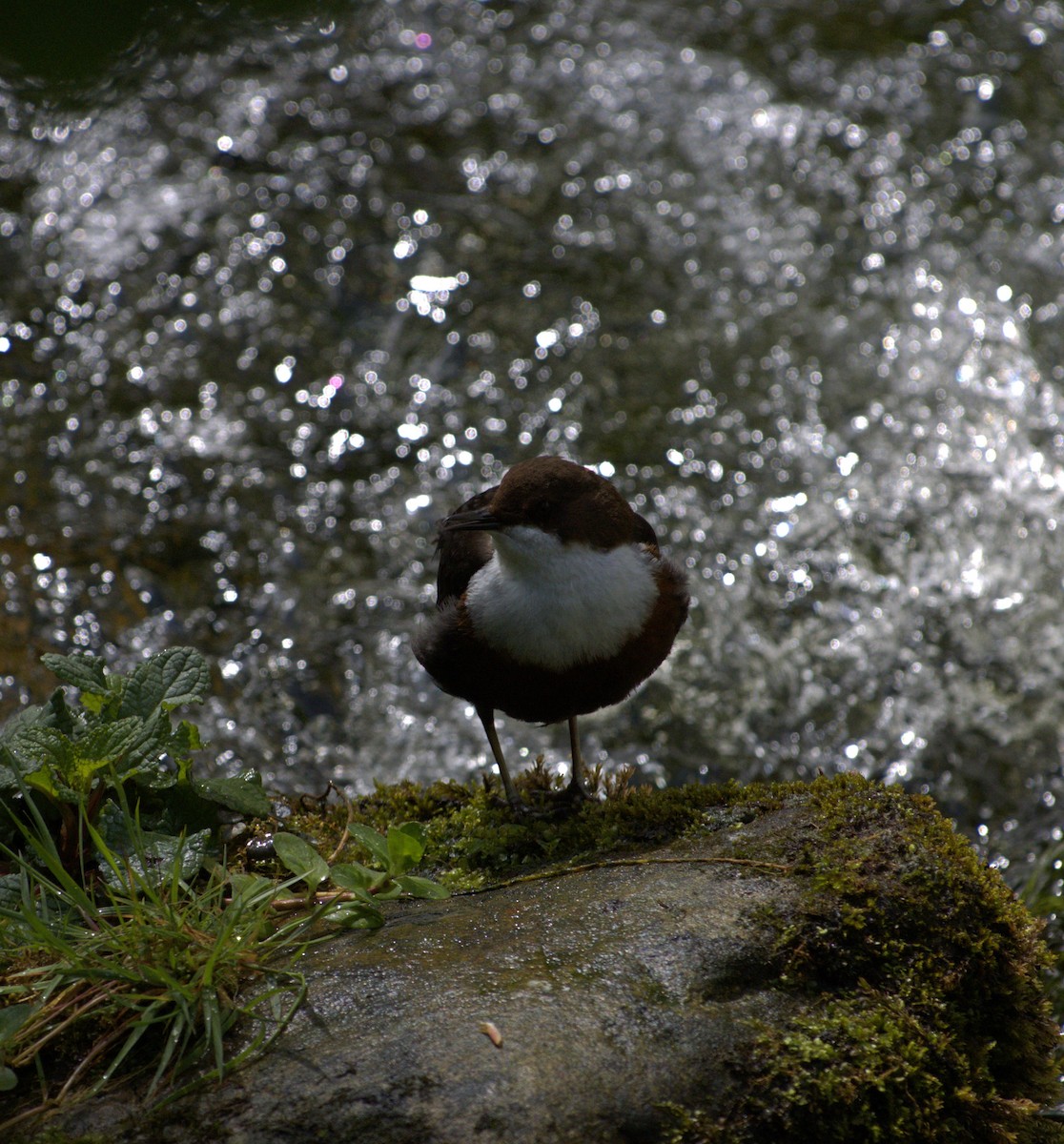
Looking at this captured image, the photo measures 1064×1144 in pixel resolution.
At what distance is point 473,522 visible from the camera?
306 centimetres

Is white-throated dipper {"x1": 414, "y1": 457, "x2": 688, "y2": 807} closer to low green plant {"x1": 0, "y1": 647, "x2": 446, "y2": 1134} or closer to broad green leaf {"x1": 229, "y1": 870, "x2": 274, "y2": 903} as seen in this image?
low green plant {"x1": 0, "y1": 647, "x2": 446, "y2": 1134}

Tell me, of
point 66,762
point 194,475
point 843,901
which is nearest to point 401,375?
point 194,475

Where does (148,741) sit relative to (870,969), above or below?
above

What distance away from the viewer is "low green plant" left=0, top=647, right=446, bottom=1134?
2.02 meters

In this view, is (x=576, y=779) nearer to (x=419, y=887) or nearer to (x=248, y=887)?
(x=419, y=887)

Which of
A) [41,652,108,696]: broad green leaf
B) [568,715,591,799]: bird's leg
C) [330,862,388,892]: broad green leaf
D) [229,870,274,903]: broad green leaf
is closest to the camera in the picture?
[229,870,274,903]: broad green leaf

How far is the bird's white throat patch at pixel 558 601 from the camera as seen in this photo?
3.08 meters

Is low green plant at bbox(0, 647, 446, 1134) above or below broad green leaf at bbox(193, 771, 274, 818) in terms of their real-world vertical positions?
Result: above

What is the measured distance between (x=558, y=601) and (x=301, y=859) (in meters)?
1.06

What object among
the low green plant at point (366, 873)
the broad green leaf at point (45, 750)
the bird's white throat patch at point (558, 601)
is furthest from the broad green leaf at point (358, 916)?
the bird's white throat patch at point (558, 601)

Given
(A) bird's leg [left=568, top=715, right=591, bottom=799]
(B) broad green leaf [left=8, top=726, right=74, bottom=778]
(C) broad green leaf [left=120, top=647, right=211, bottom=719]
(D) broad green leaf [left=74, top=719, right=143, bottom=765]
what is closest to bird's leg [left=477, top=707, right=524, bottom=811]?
(A) bird's leg [left=568, top=715, right=591, bottom=799]

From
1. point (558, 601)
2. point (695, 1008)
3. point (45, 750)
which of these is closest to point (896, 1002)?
A: point (695, 1008)

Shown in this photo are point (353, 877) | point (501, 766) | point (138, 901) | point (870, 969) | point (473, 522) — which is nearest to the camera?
point (138, 901)

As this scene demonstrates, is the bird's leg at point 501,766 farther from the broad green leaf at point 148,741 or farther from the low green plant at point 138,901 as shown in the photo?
the broad green leaf at point 148,741
